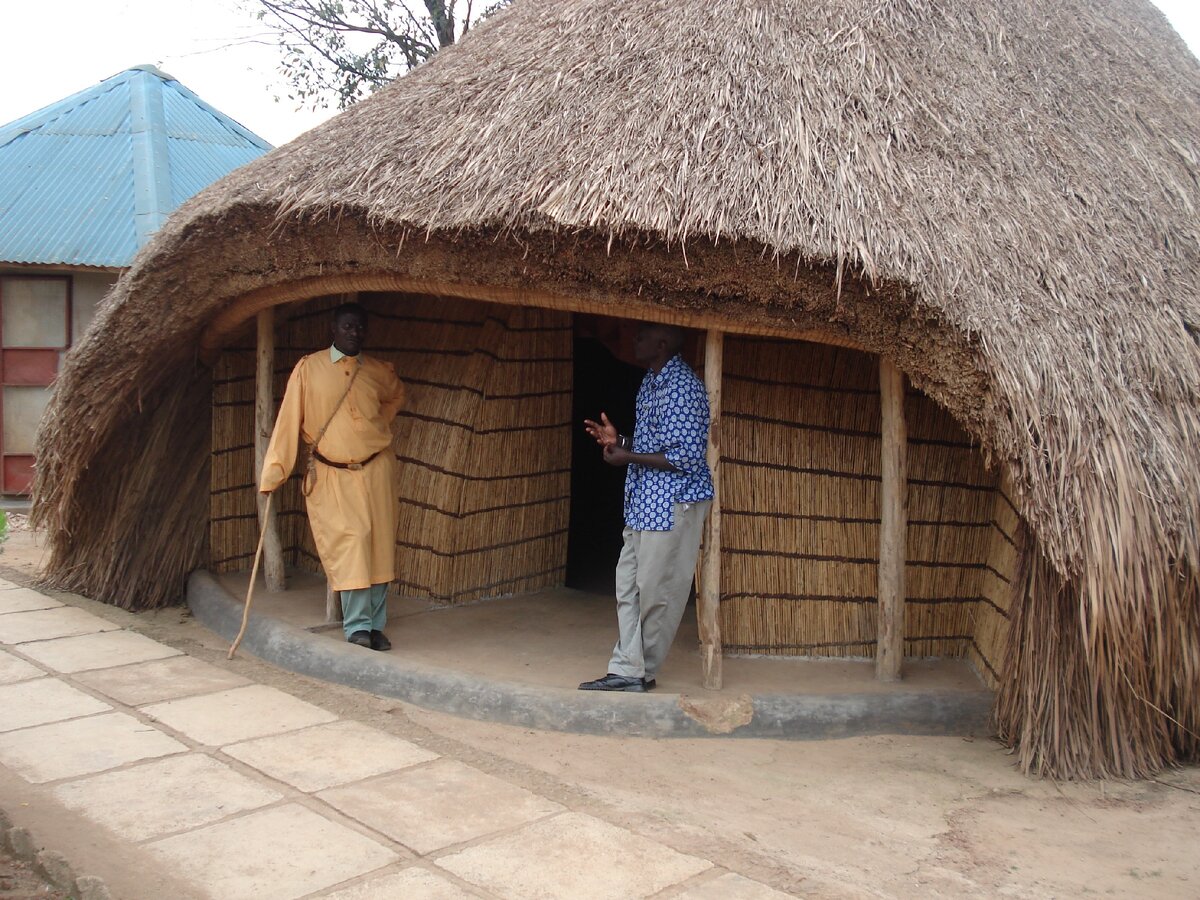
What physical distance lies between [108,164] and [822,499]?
8.46 metres

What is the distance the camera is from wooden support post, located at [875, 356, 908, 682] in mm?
4656

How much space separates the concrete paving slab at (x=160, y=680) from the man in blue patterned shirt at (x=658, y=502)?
5.68 ft

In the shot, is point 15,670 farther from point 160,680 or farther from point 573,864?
point 573,864

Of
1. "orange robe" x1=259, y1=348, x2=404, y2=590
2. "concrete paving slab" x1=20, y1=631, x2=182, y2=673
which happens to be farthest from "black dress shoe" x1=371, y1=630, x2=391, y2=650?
"concrete paving slab" x1=20, y1=631, x2=182, y2=673

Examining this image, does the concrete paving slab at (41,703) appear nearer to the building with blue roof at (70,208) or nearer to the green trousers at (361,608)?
the green trousers at (361,608)

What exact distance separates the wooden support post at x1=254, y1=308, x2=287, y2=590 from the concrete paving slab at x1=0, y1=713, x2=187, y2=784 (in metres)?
1.54

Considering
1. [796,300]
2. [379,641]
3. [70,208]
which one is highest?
[70,208]

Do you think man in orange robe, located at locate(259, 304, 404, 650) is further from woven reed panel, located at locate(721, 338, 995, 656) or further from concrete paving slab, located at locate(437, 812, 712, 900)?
concrete paving slab, located at locate(437, 812, 712, 900)

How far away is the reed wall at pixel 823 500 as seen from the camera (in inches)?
199

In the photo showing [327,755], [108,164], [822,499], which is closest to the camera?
[327,755]

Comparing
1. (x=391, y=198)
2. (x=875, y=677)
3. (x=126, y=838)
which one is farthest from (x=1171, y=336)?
(x=126, y=838)

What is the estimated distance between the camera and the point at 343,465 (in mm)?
5289

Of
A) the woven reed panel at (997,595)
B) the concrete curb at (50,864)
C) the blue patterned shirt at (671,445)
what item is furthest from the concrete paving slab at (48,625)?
the woven reed panel at (997,595)

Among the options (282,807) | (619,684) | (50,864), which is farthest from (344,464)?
(50,864)
